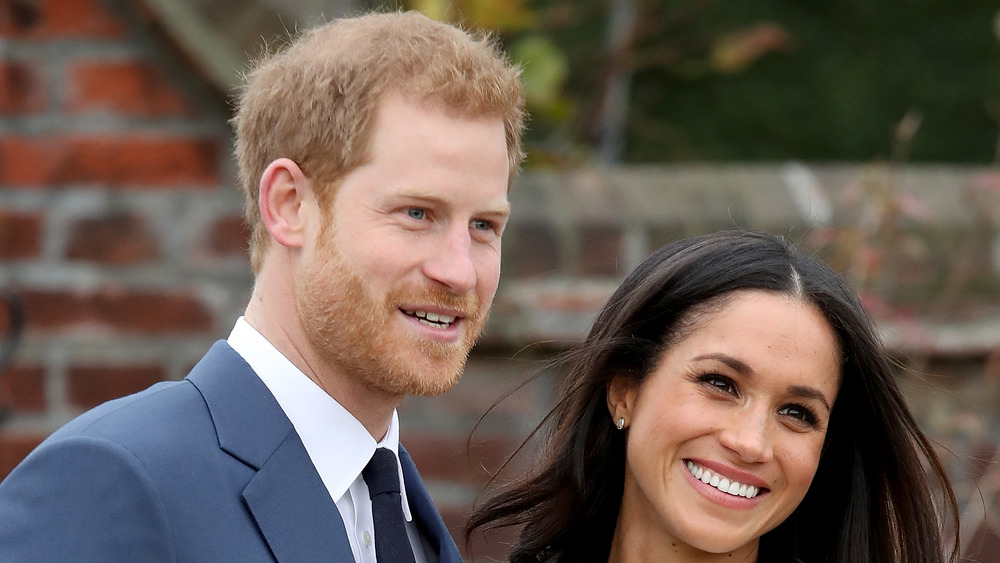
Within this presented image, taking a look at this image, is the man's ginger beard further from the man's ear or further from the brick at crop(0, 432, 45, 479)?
the brick at crop(0, 432, 45, 479)

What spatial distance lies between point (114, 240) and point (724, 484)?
1.73m

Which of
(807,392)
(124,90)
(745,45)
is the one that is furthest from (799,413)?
(745,45)

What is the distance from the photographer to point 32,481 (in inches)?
78.5

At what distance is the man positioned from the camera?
7.18 ft

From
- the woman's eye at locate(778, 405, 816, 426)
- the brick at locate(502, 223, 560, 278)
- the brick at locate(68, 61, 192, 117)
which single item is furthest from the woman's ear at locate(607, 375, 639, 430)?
the brick at locate(68, 61, 192, 117)

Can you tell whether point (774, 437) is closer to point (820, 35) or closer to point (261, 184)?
point (261, 184)

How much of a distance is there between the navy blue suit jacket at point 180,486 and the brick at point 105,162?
4.03 ft

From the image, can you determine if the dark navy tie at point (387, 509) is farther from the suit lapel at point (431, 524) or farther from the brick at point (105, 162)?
the brick at point (105, 162)

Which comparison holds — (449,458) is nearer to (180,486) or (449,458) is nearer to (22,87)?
(22,87)

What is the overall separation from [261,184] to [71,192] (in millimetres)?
1248

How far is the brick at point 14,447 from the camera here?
3398 mm

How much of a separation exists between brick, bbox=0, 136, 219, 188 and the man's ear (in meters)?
1.21

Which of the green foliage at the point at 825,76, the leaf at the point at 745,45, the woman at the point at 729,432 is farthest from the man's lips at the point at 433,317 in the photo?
the leaf at the point at 745,45

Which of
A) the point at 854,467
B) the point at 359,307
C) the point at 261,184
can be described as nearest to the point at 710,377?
the point at 854,467
